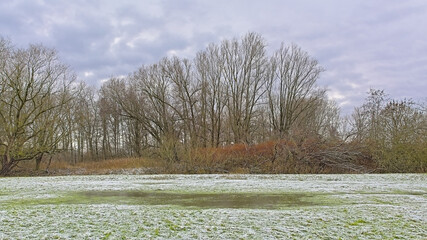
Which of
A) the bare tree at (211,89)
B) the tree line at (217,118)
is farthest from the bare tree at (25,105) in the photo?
the bare tree at (211,89)

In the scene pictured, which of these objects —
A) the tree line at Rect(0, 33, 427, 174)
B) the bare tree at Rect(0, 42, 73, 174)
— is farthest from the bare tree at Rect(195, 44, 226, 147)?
the bare tree at Rect(0, 42, 73, 174)

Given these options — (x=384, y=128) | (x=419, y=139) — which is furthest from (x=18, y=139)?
(x=419, y=139)

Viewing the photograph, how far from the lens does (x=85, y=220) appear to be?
6.05 meters

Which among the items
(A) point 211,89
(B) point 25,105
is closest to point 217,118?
(A) point 211,89

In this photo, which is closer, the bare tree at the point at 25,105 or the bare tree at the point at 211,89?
the bare tree at the point at 25,105

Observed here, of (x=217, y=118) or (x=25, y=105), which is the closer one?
(x=25, y=105)

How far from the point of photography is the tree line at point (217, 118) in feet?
80.1

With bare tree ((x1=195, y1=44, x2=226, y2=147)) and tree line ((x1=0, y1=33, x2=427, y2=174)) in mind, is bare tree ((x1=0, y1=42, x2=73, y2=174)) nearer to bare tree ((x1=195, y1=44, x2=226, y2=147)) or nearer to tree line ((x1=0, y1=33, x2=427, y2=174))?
tree line ((x1=0, y1=33, x2=427, y2=174))

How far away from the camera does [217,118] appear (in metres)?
38.3

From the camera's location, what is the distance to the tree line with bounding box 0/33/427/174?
2441cm

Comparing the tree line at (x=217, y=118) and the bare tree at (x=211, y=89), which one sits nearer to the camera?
the tree line at (x=217, y=118)

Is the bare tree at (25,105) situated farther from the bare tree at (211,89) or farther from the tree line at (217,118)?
the bare tree at (211,89)

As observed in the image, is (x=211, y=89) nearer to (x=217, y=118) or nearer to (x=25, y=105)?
(x=217, y=118)

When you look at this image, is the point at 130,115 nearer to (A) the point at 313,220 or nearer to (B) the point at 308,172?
(B) the point at 308,172
